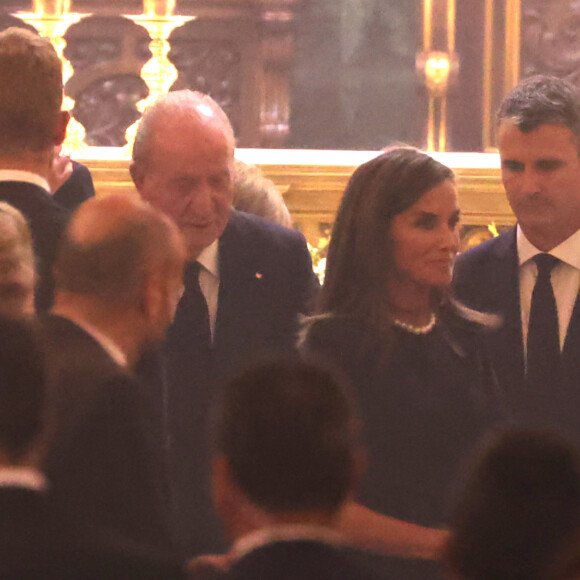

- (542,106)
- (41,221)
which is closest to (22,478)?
(41,221)

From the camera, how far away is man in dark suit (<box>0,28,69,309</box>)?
294 cm

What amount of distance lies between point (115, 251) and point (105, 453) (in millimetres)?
435

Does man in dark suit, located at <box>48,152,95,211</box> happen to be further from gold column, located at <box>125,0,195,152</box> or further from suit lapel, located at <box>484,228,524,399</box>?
gold column, located at <box>125,0,195,152</box>

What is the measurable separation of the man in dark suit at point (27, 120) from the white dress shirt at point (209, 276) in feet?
1.44

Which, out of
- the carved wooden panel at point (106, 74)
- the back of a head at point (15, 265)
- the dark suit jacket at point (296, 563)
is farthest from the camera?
the carved wooden panel at point (106, 74)

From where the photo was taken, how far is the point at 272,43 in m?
7.88

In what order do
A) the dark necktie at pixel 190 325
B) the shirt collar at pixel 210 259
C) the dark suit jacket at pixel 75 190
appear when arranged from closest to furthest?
the dark necktie at pixel 190 325, the shirt collar at pixel 210 259, the dark suit jacket at pixel 75 190

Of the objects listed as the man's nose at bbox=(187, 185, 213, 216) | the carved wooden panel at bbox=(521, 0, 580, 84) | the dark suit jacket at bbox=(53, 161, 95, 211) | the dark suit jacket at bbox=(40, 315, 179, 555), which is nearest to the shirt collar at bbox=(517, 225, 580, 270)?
the man's nose at bbox=(187, 185, 213, 216)

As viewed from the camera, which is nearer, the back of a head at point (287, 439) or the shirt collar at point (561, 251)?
the back of a head at point (287, 439)

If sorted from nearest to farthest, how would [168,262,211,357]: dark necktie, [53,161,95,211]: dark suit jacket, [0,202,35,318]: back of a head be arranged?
[0,202,35,318]: back of a head < [168,262,211,357]: dark necktie < [53,161,95,211]: dark suit jacket

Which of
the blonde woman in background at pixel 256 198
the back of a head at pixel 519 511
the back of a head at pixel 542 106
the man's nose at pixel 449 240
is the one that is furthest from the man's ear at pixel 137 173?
the back of a head at pixel 519 511

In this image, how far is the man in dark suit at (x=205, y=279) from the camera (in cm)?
308

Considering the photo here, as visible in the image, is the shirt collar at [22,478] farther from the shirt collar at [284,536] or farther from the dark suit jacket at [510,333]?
the dark suit jacket at [510,333]

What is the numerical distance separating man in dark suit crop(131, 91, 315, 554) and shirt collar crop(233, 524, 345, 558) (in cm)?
115
